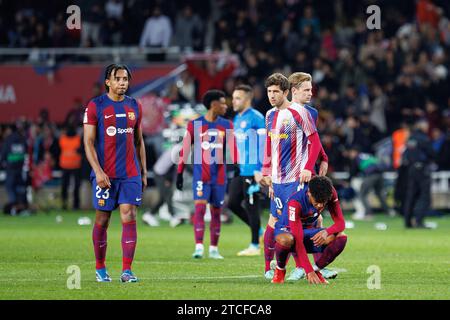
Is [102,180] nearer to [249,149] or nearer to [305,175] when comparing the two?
[305,175]

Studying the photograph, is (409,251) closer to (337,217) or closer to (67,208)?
(337,217)

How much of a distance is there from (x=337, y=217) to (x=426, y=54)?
21.0m

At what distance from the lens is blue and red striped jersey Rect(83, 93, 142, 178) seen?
14008mm

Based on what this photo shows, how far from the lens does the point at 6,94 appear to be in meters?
33.8

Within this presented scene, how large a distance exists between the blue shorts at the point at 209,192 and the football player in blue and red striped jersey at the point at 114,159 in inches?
179

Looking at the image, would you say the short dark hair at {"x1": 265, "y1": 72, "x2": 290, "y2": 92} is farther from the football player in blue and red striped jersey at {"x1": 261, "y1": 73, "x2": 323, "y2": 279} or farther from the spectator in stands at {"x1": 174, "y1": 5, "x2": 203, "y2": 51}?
the spectator in stands at {"x1": 174, "y1": 5, "x2": 203, "y2": 51}

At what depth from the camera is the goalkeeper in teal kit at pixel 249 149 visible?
61.2 feet

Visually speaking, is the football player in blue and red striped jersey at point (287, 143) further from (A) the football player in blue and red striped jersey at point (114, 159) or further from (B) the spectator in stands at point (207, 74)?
(B) the spectator in stands at point (207, 74)

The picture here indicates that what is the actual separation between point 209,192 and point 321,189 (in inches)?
218

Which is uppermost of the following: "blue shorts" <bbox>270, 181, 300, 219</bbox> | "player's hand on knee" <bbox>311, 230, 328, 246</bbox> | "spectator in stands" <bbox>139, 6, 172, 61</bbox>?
"spectator in stands" <bbox>139, 6, 172, 61</bbox>

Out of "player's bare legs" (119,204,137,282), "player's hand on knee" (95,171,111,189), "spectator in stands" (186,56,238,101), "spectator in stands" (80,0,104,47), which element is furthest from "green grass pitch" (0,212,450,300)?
"spectator in stands" (80,0,104,47)

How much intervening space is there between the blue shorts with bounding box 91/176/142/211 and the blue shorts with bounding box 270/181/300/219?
164 centimetres

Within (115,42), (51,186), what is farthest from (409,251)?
(115,42)

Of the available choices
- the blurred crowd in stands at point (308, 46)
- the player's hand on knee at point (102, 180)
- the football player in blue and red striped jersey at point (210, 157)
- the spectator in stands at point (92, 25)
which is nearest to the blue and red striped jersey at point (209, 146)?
the football player in blue and red striped jersey at point (210, 157)
